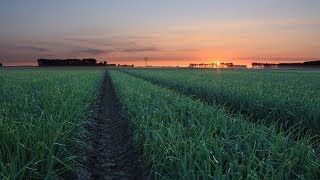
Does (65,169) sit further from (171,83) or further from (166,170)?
(171,83)

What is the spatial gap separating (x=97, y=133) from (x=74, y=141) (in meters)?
2.57

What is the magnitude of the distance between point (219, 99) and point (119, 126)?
5313mm

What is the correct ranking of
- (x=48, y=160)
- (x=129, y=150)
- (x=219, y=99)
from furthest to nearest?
1. (x=219, y=99)
2. (x=129, y=150)
3. (x=48, y=160)

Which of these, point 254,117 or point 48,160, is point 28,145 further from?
point 254,117

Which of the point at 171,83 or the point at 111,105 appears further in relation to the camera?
the point at 171,83

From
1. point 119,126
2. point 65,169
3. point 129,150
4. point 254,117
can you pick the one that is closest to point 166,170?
point 65,169

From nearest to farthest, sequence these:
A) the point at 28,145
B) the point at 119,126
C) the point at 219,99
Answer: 1. the point at 28,145
2. the point at 119,126
3. the point at 219,99

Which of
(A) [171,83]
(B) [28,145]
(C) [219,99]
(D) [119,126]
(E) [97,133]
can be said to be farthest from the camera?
(A) [171,83]

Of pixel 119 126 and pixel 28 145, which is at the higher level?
pixel 28 145

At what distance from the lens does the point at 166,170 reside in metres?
4.16

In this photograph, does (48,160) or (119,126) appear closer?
(48,160)

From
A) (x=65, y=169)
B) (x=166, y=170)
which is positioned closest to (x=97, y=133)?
(x=65, y=169)

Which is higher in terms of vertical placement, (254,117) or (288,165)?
(288,165)

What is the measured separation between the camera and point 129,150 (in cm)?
642
